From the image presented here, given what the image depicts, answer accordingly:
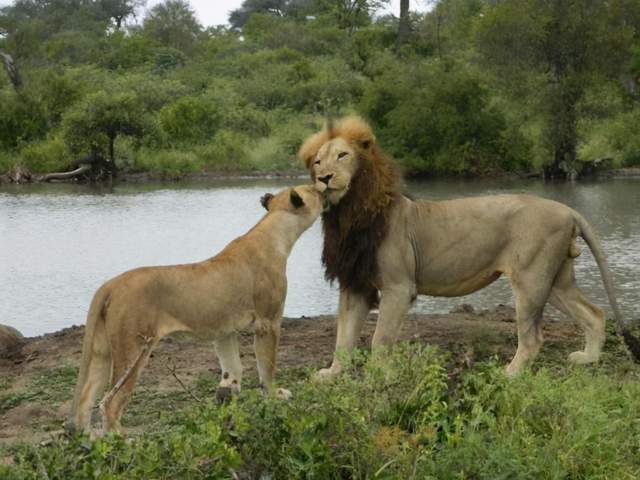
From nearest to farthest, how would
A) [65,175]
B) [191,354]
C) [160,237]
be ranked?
[191,354] → [160,237] → [65,175]

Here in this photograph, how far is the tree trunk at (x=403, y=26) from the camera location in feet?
147

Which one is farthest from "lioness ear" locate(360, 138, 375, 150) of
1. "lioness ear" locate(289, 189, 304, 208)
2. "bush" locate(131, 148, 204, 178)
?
"bush" locate(131, 148, 204, 178)

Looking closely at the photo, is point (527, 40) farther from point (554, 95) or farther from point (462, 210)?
point (462, 210)

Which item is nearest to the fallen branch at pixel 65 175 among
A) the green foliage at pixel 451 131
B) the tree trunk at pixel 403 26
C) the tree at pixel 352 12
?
the green foliage at pixel 451 131

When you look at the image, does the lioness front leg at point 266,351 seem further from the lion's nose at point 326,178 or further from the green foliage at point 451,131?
the green foliage at point 451,131

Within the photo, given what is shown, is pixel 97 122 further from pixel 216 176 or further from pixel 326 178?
pixel 326 178

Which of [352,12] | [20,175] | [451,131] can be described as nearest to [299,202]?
[451,131]

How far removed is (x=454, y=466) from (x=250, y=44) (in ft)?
173

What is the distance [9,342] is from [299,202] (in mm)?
2842

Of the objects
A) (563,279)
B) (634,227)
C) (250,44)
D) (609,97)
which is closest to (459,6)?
(250,44)

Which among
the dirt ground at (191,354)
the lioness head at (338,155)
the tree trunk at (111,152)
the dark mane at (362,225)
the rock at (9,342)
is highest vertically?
the lioness head at (338,155)

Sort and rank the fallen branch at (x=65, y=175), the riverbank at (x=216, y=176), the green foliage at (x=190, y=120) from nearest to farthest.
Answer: the riverbank at (x=216, y=176)
the fallen branch at (x=65, y=175)
the green foliage at (x=190, y=120)

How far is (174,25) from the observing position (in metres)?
63.5

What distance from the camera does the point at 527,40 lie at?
27922 mm
